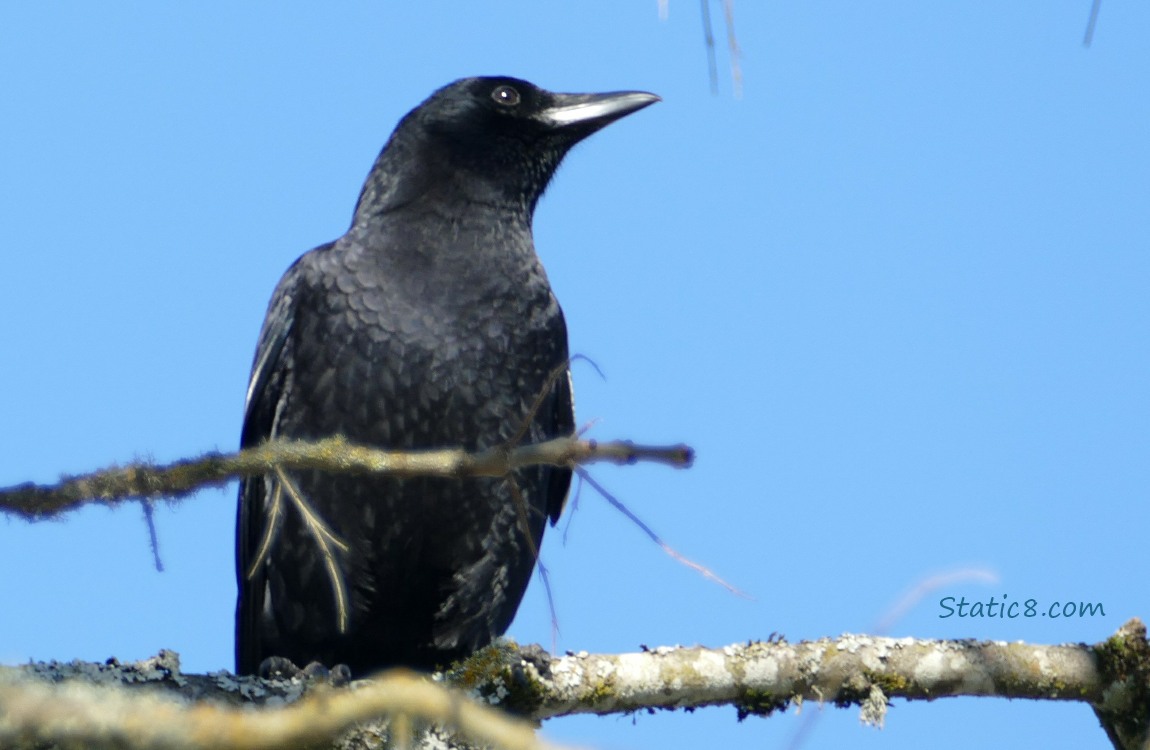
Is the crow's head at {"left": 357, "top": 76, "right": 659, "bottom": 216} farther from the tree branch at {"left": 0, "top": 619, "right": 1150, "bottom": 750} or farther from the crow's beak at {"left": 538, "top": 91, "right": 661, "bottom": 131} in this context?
the tree branch at {"left": 0, "top": 619, "right": 1150, "bottom": 750}

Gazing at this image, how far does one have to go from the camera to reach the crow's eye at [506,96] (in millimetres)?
6227

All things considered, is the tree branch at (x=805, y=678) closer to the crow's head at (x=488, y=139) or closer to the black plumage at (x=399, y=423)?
the black plumage at (x=399, y=423)

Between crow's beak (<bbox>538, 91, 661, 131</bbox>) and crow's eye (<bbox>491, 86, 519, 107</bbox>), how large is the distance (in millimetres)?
130

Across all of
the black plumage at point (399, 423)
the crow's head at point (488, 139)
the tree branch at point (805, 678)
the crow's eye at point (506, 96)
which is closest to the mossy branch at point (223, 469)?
the tree branch at point (805, 678)

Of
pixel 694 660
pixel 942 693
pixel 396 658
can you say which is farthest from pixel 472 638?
pixel 942 693

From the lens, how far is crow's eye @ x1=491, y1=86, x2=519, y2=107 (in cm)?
623

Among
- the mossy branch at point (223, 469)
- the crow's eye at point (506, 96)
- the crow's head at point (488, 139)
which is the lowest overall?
the mossy branch at point (223, 469)

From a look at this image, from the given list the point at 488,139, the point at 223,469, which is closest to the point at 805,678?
the point at 223,469

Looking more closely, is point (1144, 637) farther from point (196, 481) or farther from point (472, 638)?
point (196, 481)

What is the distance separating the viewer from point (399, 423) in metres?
4.98

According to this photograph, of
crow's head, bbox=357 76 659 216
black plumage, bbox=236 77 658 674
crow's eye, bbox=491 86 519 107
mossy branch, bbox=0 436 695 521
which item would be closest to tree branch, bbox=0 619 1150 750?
black plumage, bbox=236 77 658 674

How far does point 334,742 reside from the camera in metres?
3.89

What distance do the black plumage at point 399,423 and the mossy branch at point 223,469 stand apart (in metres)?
2.47

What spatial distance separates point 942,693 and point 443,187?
280 cm
